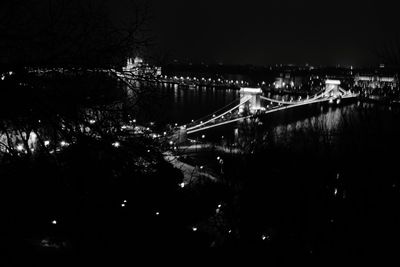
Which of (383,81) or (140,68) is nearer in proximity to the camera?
(140,68)

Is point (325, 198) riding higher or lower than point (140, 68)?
lower

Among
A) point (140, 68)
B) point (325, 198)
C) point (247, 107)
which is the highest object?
point (140, 68)

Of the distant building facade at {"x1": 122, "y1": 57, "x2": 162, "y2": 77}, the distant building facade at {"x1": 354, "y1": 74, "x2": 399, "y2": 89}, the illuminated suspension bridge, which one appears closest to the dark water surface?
the distant building facade at {"x1": 354, "y1": 74, "x2": 399, "y2": 89}

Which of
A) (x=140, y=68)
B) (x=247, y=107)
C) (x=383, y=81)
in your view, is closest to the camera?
(x=140, y=68)

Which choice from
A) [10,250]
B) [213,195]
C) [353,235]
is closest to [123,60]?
[10,250]

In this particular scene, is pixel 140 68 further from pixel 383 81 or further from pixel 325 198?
pixel 383 81

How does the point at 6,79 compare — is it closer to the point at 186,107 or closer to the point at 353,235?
the point at 353,235

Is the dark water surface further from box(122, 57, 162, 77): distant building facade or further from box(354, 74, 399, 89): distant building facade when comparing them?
box(122, 57, 162, 77): distant building facade

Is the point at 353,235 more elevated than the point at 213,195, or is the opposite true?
the point at 353,235

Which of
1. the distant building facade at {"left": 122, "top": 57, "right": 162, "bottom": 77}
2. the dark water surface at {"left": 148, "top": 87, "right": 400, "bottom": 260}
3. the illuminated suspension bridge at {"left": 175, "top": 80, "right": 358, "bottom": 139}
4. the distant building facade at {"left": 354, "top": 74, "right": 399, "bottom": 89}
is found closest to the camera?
the distant building facade at {"left": 122, "top": 57, "right": 162, "bottom": 77}

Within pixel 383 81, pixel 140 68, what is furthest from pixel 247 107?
pixel 140 68

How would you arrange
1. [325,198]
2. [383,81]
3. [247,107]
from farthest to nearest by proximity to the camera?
[247,107], [383,81], [325,198]
